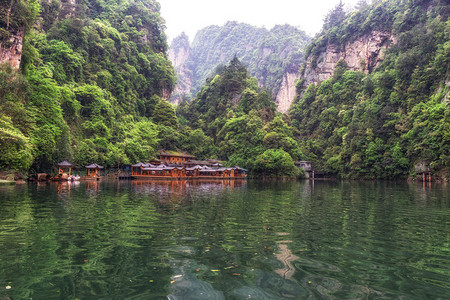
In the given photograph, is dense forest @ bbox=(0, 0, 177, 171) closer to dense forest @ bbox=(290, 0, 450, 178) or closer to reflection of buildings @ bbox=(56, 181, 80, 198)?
reflection of buildings @ bbox=(56, 181, 80, 198)

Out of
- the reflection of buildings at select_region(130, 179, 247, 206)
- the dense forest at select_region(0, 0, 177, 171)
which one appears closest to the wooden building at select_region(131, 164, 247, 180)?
the dense forest at select_region(0, 0, 177, 171)

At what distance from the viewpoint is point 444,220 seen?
9781 millimetres

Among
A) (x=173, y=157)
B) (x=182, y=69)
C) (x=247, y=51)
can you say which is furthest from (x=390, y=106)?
(x=182, y=69)

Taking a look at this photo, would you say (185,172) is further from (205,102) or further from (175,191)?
(205,102)

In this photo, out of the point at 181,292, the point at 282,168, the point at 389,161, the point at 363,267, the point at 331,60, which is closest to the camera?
the point at 181,292

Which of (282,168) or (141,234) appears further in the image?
(282,168)

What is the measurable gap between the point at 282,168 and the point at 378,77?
101 ft

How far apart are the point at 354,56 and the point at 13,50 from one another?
79.9m

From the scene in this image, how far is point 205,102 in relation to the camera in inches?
3359

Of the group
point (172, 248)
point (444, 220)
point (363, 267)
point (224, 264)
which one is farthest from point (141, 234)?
point (444, 220)

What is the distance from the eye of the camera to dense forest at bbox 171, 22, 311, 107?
119750 millimetres

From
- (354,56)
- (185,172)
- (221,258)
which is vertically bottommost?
(221,258)

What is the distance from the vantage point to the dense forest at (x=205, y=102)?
109 ft

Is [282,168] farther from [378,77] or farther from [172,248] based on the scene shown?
[172,248]
